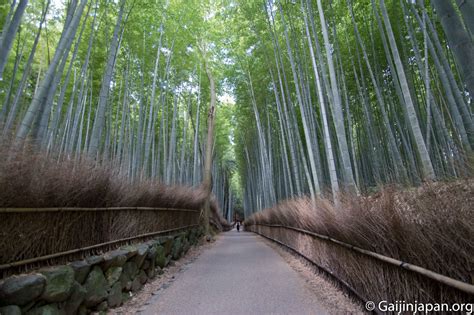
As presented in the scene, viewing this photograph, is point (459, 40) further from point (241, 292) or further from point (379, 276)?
point (241, 292)

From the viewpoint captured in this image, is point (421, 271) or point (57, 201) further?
point (57, 201)

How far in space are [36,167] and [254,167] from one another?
1656cm

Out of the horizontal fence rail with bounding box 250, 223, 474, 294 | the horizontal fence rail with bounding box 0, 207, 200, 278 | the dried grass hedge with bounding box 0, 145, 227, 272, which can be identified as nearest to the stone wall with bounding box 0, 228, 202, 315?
the horizontal fence rail with bounding box 0, 207, 200, 278

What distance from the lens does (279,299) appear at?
2938 mm

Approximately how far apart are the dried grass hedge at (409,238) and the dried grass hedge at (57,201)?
2.52m

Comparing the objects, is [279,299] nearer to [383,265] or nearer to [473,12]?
[383,265]

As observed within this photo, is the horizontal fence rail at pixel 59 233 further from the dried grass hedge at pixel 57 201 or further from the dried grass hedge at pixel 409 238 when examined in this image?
the dried grass hedge at pixel 409 238

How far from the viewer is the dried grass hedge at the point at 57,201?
1.76 meters

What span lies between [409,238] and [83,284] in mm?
2497

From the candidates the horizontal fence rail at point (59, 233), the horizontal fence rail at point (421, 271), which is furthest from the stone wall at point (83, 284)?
the horizontal fence rail at point (421, 271)

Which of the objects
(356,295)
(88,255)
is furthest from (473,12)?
(88,255)

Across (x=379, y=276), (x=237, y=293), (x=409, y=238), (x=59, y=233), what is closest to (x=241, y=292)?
(x=237, y=293)

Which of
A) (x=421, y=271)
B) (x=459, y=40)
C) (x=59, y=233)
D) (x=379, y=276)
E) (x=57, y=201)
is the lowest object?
(x=379, y=276)

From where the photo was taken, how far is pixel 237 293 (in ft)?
10.5
